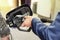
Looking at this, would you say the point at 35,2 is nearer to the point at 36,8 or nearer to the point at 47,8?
the point at 36,8

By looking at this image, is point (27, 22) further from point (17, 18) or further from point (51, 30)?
point (51, 30)

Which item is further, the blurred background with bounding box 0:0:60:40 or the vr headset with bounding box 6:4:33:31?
the blurred background with bounding box 0:0:60:40

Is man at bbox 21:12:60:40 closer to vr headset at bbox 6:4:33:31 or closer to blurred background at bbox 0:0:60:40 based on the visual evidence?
vr headset at bbox 6:4:33:31

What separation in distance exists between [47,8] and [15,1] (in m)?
0.31

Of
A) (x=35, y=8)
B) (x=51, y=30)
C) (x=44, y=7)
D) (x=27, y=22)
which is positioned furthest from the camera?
(x=35, y=8)

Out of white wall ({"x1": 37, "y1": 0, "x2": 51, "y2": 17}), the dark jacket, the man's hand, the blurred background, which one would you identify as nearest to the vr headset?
the man's hand

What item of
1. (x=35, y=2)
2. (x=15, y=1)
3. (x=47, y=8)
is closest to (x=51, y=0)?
(x=47, y=8)

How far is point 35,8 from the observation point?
146 centimetres

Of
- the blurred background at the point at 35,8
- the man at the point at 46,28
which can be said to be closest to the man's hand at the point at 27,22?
the man at the point at 46,28

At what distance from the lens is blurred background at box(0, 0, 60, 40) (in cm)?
118

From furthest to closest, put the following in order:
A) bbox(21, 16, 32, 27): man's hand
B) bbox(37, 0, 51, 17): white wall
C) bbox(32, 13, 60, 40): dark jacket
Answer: bbox(37, 0, 51, 17): white wall → bbox(21, 16, 32, 27): man's hand → bbox(32, 13, 60, 40): dark jacket

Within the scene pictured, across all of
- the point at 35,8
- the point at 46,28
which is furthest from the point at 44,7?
the point at 46,28

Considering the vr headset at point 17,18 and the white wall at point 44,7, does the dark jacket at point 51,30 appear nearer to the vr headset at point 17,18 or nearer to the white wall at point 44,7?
the vr headset at point 17,18

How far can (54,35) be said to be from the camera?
26.6 inches
